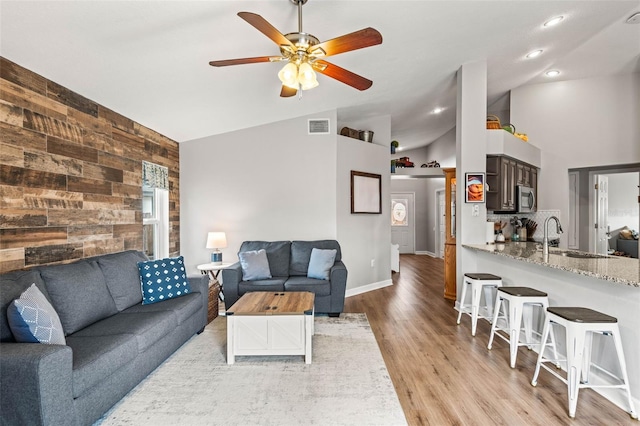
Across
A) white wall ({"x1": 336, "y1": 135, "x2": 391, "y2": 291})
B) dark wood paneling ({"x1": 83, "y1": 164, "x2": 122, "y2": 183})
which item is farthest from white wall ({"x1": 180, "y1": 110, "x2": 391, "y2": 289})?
dark wood paneling ({"x1": 83, "y1": 164, "x2": 122, "y2": 183})

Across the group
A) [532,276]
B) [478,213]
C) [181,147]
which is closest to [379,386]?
[532,276]

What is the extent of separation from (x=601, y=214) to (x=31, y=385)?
7918 mm

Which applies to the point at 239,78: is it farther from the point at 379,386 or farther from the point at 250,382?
the point at 379,386

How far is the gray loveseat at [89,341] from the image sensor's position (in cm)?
167

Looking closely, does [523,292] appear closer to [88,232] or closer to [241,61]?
[241,61]

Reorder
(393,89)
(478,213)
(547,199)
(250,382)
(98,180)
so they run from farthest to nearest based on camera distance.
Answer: (547,199), (393,89), (478,213), (98,180), (250,382)

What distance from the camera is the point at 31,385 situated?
1657 mm

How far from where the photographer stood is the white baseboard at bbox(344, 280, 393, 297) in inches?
210

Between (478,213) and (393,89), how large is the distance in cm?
→ 208

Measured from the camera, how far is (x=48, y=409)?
1.69 metres

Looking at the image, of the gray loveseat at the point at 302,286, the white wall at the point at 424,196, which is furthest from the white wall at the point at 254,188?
the white wall at the point at 424,196

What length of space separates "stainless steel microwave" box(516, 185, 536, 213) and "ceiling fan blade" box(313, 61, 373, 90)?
3.84 meters

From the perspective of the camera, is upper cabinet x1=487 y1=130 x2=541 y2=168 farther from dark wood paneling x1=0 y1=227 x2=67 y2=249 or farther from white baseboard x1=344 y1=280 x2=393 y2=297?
dark wood paneling x1=0 y1=227 x2=67 y2=249

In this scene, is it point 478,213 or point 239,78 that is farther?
point 478,213
